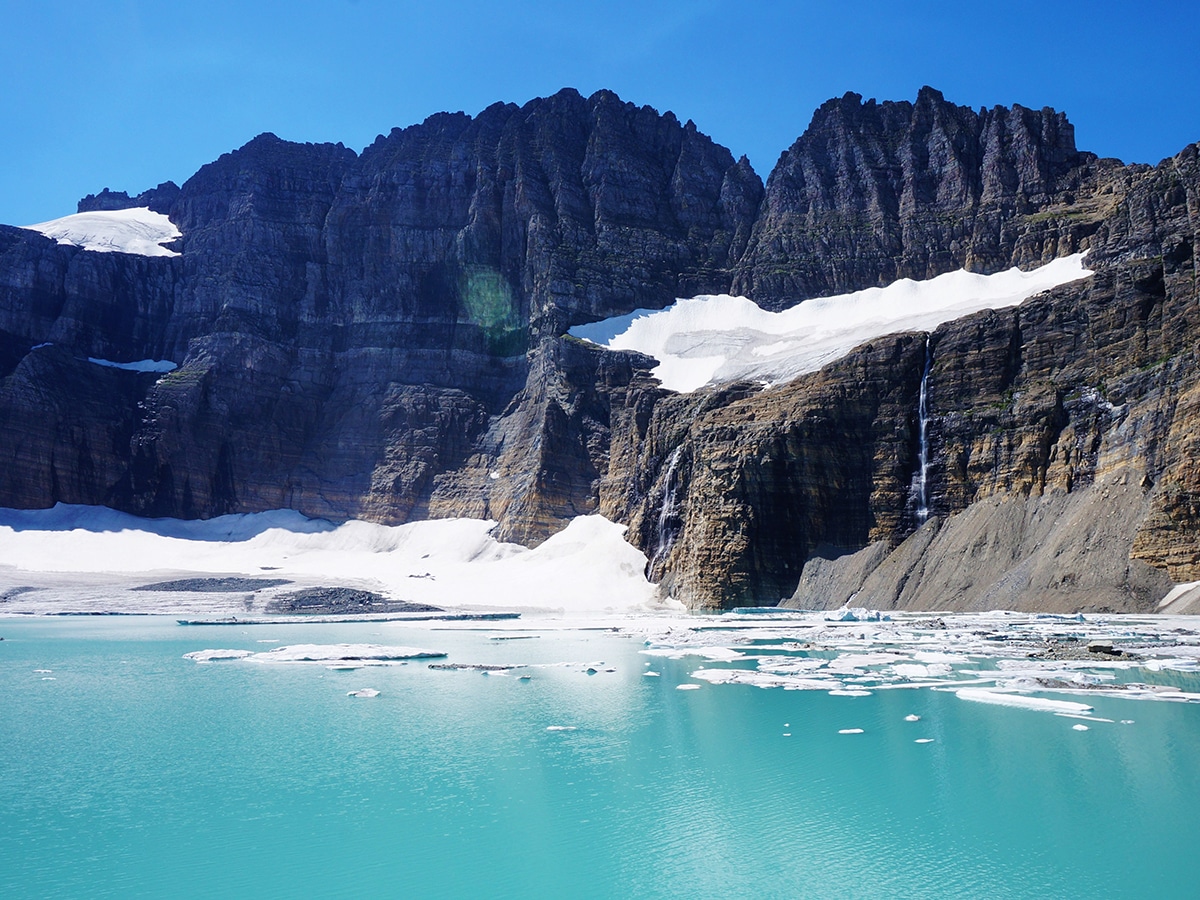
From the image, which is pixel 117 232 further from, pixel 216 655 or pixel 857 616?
pixel 857 616

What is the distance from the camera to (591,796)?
13562 millimetres

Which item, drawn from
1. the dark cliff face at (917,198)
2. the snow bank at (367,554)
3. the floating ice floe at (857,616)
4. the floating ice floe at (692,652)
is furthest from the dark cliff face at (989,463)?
the dark cliff face at (917,198)

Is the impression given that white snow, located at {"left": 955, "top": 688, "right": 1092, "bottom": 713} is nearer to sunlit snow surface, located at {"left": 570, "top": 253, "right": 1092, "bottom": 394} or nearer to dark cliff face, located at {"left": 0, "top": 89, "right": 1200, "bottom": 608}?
dark cliff face, located at {"left": 0, "top": 89, "right": 1200, "bottom": 608}

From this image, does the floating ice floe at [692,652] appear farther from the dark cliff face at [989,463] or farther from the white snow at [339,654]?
the dark cliff face at [989,463]

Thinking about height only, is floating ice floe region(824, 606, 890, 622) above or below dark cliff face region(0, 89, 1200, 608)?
below

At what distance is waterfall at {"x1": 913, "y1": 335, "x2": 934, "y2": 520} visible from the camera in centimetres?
5803

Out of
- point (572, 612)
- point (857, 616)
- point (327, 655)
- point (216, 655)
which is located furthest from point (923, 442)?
point (216, 655)

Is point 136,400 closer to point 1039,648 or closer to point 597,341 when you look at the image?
point 597,341

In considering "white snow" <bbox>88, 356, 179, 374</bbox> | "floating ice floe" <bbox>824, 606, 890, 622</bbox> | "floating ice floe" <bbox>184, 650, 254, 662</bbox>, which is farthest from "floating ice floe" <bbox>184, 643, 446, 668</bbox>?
"white snow" <bbox>88, 356, 179, 374</bbox>

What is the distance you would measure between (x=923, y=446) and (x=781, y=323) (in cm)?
3973

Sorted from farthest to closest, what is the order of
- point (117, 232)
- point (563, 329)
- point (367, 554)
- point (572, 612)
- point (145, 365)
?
point (117, 232), point (145, 365), point (563, 329), point (367, 554), point (572, 612)

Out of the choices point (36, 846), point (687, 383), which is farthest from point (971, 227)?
point (36, 846)

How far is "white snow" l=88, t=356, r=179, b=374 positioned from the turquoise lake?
90.7 m

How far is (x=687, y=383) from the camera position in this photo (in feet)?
282
